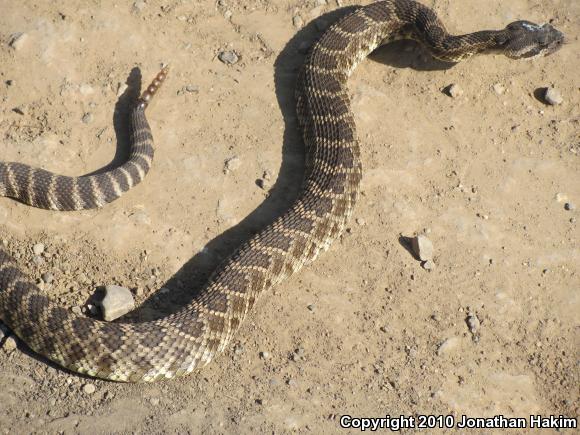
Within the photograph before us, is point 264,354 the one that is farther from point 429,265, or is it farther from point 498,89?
point 498,89

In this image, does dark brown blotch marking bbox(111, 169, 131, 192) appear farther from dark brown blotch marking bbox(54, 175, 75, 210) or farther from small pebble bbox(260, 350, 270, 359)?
small pebble bbox(260, 350, 270, 359)

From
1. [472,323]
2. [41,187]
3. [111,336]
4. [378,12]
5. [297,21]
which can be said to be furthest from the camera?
[297,21]

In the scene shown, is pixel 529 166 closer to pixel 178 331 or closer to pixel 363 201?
pixel 363 201

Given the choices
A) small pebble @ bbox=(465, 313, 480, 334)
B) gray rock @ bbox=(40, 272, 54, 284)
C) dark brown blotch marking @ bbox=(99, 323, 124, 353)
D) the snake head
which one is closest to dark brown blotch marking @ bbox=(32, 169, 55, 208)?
gray rock @ bbox=(40, 272, 54, 284)

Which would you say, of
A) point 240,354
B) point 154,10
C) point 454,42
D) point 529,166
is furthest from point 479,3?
→ point 240,354

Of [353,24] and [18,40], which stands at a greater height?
[18,40]

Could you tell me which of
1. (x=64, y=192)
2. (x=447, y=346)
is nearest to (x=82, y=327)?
(x=64, y=192)

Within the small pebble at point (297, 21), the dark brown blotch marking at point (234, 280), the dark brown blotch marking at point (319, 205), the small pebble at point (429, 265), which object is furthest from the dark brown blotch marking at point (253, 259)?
the small pebble at point (297, 21)
